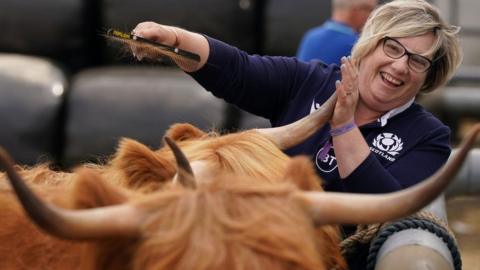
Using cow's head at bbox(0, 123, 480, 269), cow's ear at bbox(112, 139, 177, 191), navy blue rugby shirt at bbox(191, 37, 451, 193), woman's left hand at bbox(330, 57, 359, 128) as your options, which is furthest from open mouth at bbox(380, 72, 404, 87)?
cow's head at bbox(0, 123, 480, 269)

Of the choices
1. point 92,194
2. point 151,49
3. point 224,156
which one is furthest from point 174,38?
point 92,194

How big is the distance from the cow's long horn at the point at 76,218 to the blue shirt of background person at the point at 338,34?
3.23m

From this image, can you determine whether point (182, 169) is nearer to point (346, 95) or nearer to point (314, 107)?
point (346, 95)

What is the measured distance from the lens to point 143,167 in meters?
2.43

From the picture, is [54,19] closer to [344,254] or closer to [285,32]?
[285,32]

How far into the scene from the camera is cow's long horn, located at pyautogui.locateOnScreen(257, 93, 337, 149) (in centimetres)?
264

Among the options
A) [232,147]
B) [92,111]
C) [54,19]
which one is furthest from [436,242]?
[54,19]

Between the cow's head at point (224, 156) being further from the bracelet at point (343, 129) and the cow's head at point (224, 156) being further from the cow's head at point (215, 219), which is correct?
the cow's head at point (215, 219)

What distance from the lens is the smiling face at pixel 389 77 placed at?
2953mm

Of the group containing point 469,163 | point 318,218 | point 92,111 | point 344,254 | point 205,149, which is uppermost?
point 318,218

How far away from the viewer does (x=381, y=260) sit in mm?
2643

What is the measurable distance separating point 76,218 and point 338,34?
3597 mm

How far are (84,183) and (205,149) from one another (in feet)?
2.09

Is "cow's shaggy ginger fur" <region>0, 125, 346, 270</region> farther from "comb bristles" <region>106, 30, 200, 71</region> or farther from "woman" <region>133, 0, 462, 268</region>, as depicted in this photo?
"woman" <region>133, 0, 462, 268</region>
